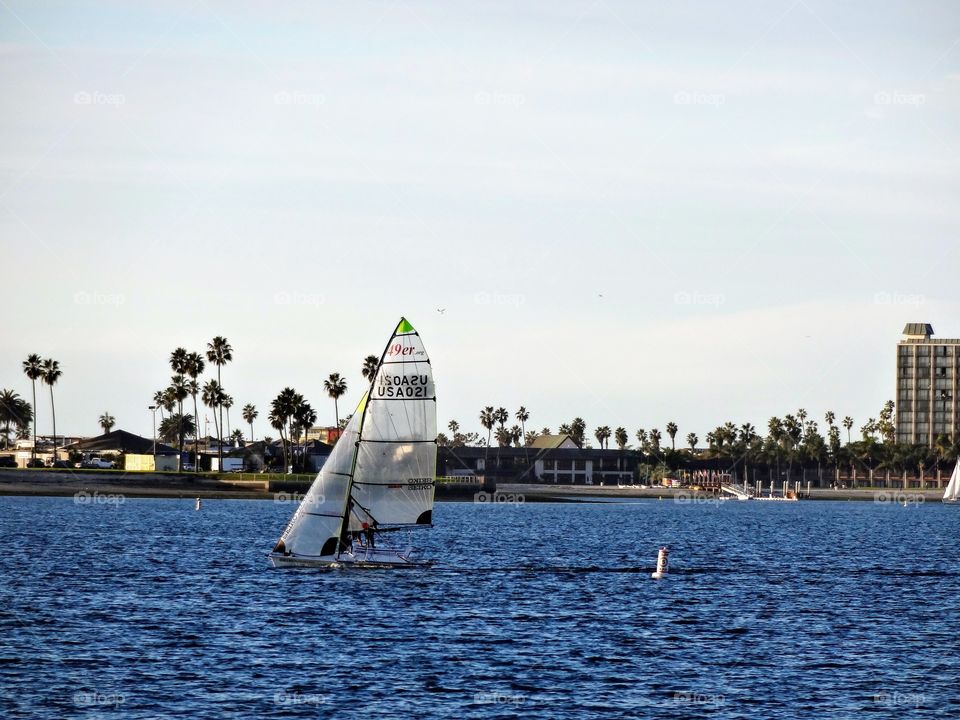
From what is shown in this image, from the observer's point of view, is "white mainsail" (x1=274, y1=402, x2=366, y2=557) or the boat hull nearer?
"white mainsail" (x1=274, y1=402, x2=366, y2=557)

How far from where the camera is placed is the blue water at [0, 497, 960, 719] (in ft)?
131

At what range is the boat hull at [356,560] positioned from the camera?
2768 inches

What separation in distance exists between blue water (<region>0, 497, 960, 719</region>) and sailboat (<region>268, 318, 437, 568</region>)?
3028 mm

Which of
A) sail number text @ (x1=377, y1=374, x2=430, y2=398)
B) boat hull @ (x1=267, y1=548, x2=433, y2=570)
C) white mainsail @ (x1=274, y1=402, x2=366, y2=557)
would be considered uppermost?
sail number text @ (x1=377, y1=374, x2=430, y2=398)

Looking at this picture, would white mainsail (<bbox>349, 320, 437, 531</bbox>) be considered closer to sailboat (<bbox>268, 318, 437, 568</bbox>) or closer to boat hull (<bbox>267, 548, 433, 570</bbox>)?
sailboat (<bbox>268, 318, 437, 568</bbox>)

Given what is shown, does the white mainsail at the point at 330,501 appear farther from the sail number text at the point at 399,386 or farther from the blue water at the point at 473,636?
the blue water at the point at 473,636

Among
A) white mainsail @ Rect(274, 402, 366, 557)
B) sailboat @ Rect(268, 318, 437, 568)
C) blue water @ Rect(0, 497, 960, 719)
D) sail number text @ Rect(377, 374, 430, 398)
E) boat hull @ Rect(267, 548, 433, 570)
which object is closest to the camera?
blue water @ Rect(0, 497, 960, 719)

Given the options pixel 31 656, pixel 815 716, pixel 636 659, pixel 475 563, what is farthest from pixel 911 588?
pixel 31 656

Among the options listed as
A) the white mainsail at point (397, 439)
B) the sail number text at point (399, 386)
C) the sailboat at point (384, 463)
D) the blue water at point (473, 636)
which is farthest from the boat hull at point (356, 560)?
the sail number text at point (399, 386)

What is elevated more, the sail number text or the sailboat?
the sail number text

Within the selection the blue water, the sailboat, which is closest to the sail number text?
the sailboat

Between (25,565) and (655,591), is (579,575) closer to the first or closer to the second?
(655,591)

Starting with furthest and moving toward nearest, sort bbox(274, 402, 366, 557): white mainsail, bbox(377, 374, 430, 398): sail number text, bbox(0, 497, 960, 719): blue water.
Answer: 1. bbox(274, 402, 366, 557): white mainsail
2. bbox(377, 374, 430, 398): sail number text
3. bbox(0, 497, 960, 719): blue water

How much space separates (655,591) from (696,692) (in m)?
29.0
